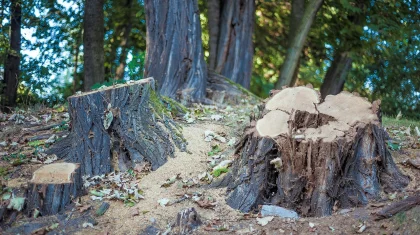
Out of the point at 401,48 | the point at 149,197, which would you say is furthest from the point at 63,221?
the point at 401,48

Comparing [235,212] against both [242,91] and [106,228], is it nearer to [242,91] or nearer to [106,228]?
[106,228]

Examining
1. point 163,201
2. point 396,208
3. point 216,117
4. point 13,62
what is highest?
point 13,62

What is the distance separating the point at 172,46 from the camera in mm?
9312

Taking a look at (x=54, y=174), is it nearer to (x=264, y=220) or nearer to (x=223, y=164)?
(x=223, y=164)

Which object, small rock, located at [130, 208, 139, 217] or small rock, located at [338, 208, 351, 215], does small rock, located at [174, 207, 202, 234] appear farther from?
small rock, located at [338, 208, 351, 215]

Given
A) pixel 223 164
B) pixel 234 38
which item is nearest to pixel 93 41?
pixel 234 38

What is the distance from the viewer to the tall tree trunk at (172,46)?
923 centimetres

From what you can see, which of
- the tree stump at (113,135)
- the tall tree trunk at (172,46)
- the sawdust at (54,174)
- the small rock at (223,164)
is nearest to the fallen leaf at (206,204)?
the small rock at (223,164)

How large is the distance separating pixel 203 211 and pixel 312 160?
1.26m

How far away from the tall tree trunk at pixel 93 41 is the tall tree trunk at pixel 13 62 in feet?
5.21

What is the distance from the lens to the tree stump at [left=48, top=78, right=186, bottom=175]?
21.4 ft

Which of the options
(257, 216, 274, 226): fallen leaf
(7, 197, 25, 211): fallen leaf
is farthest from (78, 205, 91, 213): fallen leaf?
(257, 216, 274, 226): fallen leaf

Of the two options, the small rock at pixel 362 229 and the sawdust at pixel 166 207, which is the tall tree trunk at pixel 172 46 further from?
the small rock at pixel 362 229

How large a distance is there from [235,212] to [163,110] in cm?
217
